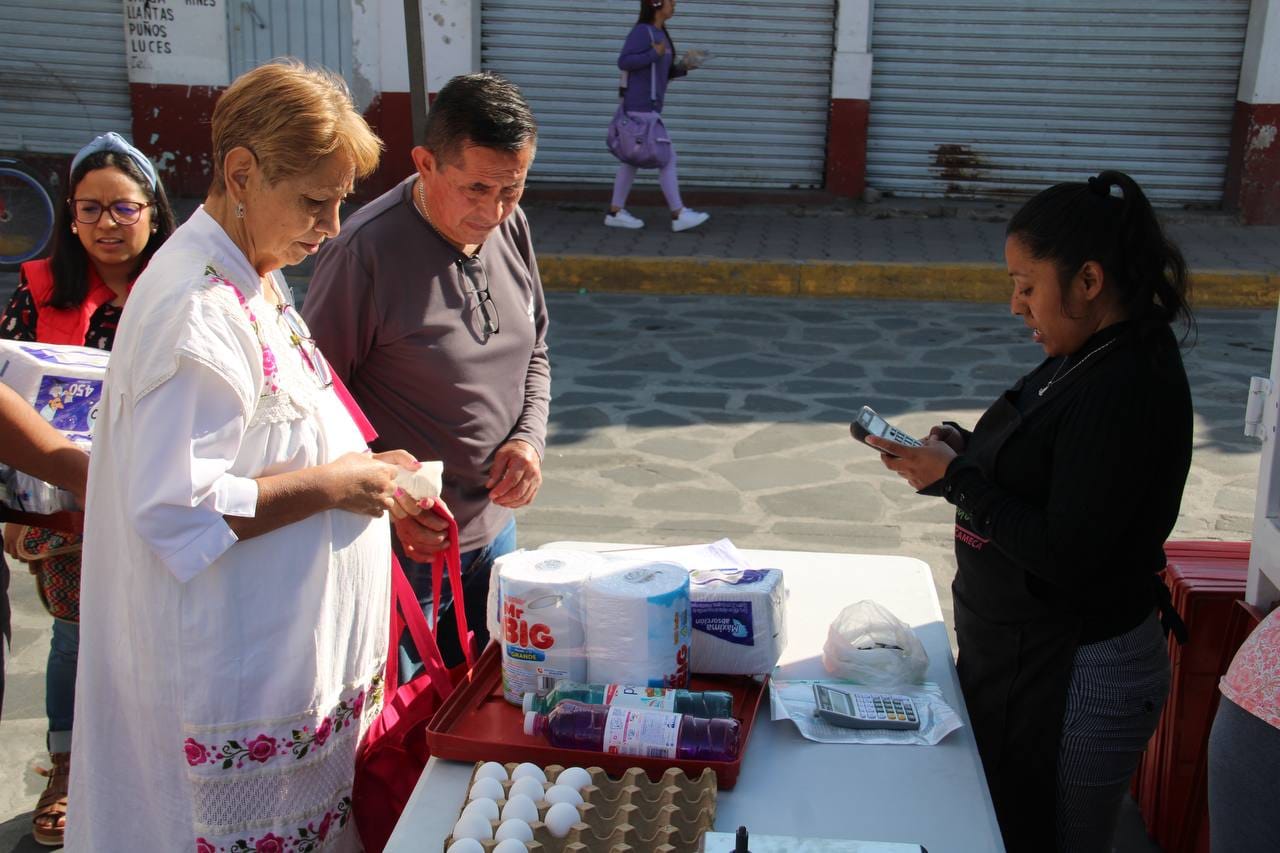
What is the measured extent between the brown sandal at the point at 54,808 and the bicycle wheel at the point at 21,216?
7344mm


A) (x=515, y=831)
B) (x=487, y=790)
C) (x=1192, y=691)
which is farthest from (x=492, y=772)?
(x=1192, y=691)

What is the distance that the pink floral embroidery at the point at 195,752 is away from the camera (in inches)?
81.1

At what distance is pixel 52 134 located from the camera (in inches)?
462

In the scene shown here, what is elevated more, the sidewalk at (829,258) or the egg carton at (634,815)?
the egg carton at (634,815)

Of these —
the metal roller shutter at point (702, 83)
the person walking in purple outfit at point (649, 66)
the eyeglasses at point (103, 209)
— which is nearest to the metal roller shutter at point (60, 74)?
the metal roller shutter at point (702, 83)

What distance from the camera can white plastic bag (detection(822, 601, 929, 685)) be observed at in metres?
2.34

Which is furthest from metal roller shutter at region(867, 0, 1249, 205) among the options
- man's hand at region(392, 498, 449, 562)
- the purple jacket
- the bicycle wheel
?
man's hand at region(392, 498, 449, 562)

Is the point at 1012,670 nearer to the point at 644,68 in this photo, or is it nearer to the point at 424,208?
the point at 424,208

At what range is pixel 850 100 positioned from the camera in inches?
447

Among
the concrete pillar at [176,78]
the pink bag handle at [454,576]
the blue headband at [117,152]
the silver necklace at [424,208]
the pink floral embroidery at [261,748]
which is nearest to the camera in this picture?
the pink floral embroidery at [261,748]

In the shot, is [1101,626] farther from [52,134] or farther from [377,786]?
[52,134]

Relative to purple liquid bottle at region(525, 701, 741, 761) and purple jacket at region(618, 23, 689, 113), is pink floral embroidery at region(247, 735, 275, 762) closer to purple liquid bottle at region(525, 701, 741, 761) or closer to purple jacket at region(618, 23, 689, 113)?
purple liquid bottle at region(525, 701, 741, 761)

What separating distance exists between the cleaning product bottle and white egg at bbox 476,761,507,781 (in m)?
0.14

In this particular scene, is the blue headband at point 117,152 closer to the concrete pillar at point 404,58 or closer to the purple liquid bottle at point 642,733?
the purple liquid bottle at point 642,733
